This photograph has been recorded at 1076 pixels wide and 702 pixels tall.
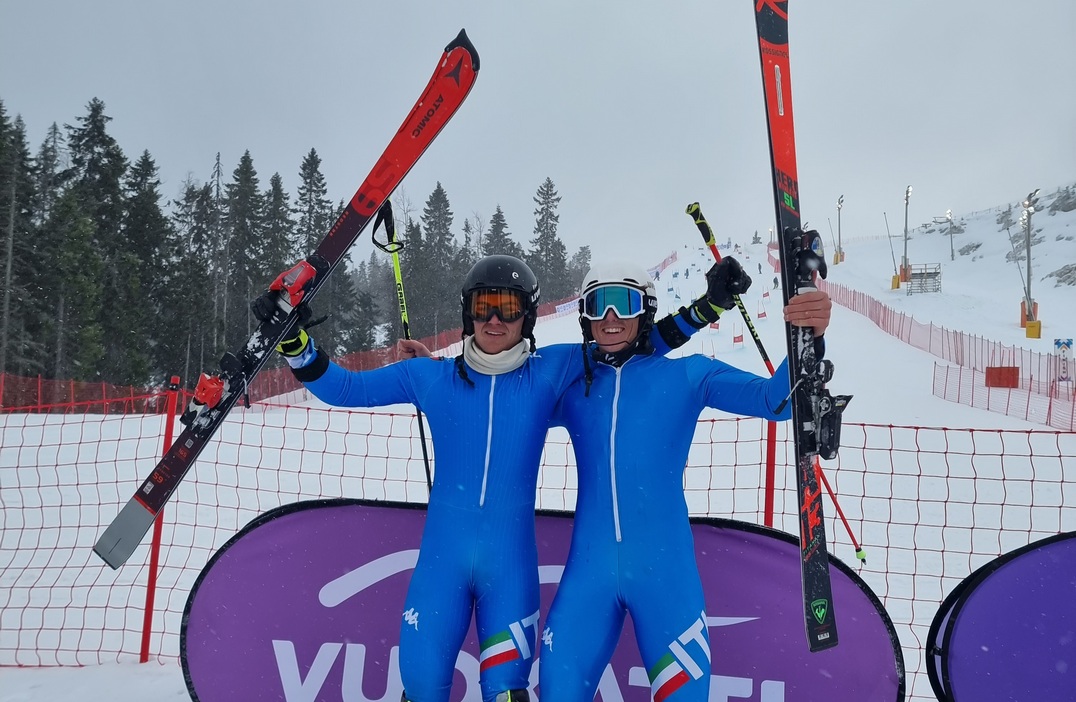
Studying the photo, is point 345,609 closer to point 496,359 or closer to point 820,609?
point 496,359

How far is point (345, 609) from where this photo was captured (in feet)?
9.99

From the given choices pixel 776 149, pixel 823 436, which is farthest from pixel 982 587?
pixel 776 149

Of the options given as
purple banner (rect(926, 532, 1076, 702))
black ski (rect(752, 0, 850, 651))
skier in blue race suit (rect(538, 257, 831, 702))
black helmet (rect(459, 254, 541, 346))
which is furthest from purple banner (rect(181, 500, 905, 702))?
black helmet (rect(459, 254, 541, 346))

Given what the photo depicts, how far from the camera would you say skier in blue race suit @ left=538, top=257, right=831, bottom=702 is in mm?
2199

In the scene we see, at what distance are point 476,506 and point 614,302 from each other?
0.99m

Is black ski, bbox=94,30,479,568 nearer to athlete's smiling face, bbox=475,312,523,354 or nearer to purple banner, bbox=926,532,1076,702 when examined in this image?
athlete's smiling face, bbox=475,312,523,354

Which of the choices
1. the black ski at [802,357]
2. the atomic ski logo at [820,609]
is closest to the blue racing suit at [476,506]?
the black ski at [802,357]

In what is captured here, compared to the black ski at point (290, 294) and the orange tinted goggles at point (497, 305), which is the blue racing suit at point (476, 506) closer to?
the orange tinted goggles at point (497, 305)

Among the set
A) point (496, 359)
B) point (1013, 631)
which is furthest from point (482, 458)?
point (1013, 631)

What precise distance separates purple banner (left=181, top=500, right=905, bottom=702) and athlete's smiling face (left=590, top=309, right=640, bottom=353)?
0.94m

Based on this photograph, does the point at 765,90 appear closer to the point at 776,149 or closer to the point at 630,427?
the point at 776,149

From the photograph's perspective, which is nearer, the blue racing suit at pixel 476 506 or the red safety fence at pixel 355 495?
the blue racing suit at pixel 476 506

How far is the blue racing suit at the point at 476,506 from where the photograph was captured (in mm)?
2273

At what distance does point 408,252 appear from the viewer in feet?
142
